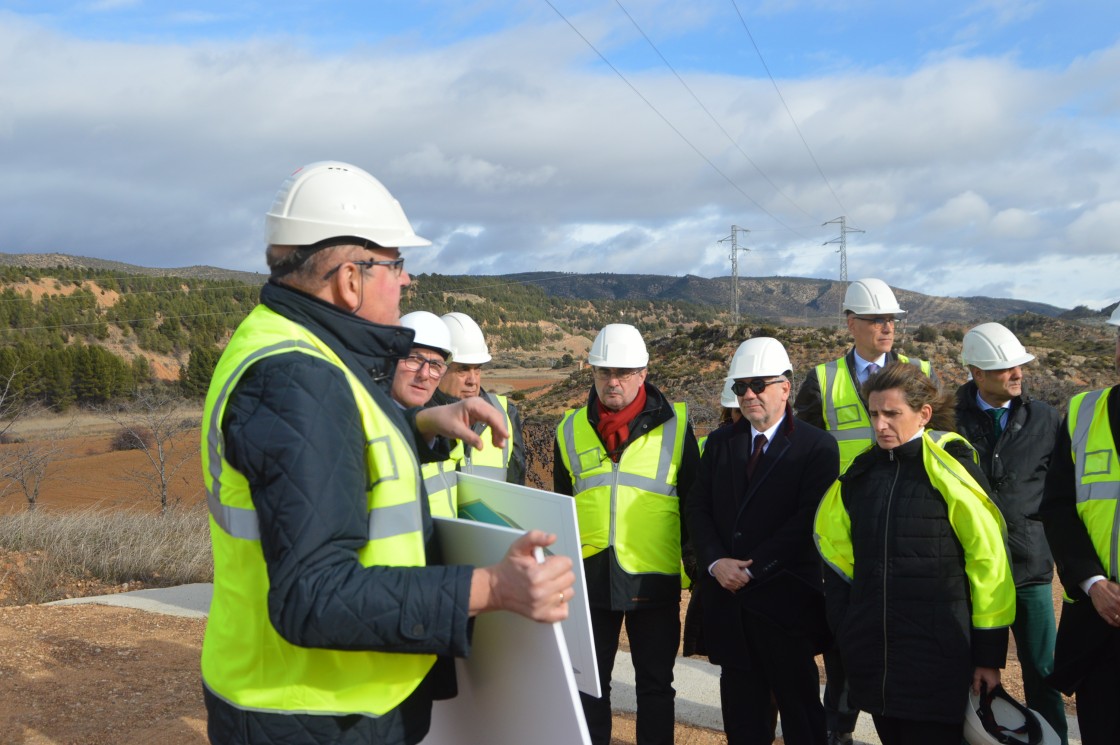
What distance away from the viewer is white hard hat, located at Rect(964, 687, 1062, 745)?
10.8 feet

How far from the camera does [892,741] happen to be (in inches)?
140

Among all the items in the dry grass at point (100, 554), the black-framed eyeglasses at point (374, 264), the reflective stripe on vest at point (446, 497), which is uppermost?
the black-framed eyeglasses at point (374, 264)

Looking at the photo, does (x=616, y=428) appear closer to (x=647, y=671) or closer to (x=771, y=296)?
(x=647, y=671)

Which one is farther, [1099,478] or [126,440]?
[126,440]

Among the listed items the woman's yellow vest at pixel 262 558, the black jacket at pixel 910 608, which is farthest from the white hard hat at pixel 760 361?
the woman's yellow vest at pixel 262 558

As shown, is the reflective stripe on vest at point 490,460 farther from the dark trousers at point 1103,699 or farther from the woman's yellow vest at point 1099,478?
the dark trousers at point 1103,699

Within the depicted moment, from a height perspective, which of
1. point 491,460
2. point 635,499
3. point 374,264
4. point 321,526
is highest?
point 374,264

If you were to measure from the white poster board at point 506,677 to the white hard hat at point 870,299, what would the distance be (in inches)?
152

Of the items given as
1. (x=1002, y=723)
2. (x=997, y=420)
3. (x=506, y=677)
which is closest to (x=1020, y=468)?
(x=997, y=420)

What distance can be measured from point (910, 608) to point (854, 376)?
210 cm

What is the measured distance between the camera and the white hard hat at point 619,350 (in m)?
4.64

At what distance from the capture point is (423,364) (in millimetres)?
4539

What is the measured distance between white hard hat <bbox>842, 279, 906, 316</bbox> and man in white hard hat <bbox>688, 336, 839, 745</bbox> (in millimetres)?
1237

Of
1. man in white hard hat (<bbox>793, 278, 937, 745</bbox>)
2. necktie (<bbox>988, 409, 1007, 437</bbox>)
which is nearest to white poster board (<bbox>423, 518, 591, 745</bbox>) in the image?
man in white hard hat (<bbox>793, 278, 937, 745</bbox>)
